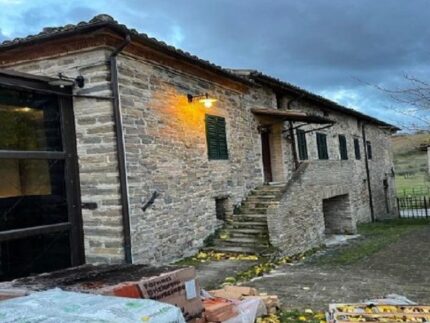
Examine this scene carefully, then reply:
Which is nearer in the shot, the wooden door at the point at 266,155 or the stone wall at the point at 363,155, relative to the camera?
the wooden door at the point at 266,155

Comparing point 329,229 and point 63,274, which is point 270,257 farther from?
point 329,229

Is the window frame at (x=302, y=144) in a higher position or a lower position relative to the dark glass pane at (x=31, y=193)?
higher

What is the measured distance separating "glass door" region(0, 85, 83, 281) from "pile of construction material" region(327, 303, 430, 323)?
14.1 feet

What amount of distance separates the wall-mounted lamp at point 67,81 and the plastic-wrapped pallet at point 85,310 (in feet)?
15.9

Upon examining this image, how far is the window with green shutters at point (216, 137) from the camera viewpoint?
10.3 m

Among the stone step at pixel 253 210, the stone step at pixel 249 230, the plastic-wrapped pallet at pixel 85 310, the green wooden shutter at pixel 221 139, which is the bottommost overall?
the stone step at pixel 249 230

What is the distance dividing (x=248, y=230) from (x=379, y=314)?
18.2ft

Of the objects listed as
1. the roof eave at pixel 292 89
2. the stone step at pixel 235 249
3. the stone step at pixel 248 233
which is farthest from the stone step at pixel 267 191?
the roof eave at pixel 292 89

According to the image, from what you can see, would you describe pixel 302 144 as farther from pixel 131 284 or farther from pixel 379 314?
pixel 131 284

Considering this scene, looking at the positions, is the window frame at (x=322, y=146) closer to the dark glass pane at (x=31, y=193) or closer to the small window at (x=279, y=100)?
the small window at (x=279, y=100)

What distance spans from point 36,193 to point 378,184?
20404mm

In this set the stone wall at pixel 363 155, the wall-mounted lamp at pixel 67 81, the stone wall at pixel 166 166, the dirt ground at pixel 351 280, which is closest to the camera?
the dirt ground at pixel 351 280

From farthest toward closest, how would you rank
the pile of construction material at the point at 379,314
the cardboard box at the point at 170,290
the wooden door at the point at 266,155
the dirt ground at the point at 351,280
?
the wooden door at the point at 266,155, the dirt ground at the point at 351,280, the pile of construction material at the point at 379,314, the cardboard box at the point at 170,290

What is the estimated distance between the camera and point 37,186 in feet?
22.2
